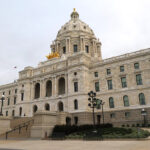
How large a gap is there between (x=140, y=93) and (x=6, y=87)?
5349 centimetres

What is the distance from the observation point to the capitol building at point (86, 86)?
39.2 meters

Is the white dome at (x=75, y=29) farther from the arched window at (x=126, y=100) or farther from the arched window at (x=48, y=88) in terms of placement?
the arched window at (x=126, y=100)

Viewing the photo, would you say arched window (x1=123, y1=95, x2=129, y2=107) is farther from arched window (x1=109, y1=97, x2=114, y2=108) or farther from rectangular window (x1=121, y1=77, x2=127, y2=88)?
arched window (x1=109, y1=97, x2=114, y2=108)

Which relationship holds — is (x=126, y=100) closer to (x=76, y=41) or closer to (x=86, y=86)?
(x=86, y=86)

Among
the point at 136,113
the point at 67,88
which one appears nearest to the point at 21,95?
the point at 67,88

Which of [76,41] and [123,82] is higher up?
[76,41]

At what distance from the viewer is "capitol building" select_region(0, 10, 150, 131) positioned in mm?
39156

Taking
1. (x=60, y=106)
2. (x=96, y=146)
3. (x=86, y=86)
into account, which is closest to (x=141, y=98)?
(x=86, y=86)

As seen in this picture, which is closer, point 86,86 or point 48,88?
point 86,86

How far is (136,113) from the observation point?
38188 millimetres

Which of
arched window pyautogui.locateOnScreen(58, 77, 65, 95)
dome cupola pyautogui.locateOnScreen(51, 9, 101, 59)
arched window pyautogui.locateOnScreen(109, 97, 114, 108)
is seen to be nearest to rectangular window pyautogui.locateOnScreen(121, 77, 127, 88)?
arched window pyautogui.locateOnScreen(109, 97, 114, 108)

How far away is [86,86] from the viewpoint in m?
44.7

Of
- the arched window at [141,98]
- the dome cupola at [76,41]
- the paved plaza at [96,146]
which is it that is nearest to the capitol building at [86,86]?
the arched window at [141,98]

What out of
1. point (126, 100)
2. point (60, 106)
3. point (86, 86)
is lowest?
point (60, 106)
